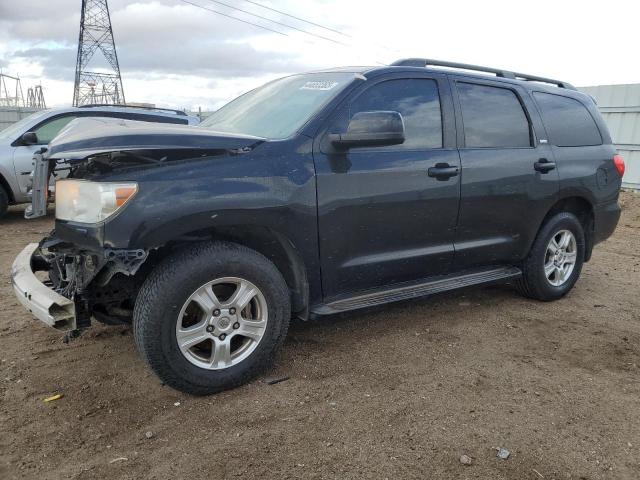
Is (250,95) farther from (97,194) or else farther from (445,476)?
(445,476)

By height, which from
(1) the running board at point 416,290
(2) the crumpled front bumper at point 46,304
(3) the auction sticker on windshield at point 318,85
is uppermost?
(3) the auction sticker on windshield at point 318,85

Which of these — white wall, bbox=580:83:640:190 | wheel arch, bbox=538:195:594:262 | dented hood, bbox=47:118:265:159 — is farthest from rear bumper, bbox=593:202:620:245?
white wall, bbox=580:83:640:190

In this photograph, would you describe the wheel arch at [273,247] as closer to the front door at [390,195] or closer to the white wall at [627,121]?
the front door at [390,195]

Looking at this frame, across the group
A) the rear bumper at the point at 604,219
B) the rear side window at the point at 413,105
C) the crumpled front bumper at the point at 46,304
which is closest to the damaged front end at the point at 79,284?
the crumpled front bumper at the point at 46,304

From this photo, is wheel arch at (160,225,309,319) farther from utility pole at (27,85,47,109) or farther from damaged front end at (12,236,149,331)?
utility pole at (27,85,47,109)

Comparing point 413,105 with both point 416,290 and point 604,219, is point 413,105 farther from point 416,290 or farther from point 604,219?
point 604,219

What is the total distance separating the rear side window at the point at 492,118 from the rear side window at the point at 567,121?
319 mm

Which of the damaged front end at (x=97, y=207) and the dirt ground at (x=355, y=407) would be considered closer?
the dirt ground at (x=355, y=407)

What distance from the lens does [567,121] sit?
15.4 ft

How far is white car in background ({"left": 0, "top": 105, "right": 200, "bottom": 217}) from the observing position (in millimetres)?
7544

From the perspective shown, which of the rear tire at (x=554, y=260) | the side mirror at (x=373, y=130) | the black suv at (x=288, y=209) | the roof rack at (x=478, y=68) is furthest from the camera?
the rear tire at (x=554, y=260)

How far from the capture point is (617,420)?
2.79 metres

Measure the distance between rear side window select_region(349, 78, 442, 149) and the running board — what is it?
0.98 metres

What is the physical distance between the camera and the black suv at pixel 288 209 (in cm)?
269
